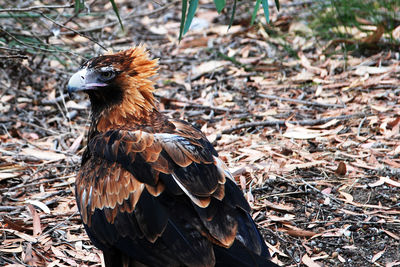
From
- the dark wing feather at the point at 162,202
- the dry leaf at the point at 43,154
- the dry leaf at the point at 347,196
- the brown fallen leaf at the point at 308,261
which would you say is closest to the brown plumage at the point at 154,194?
the dark wing feather at the point at 162,202

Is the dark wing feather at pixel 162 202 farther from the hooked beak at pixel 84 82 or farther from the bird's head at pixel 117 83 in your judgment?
the hooked beak at pixel 84 82

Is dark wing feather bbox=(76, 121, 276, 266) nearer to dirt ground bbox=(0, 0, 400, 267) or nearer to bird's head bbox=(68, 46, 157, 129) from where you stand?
bird's head bbox=(68, 46, 157, 129)

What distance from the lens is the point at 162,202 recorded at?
3594mm

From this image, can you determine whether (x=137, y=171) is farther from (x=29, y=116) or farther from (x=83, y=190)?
(x=29, y=116)

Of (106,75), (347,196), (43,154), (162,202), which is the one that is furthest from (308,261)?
(43,154)

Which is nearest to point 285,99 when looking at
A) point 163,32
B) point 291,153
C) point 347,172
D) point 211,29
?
point 291,153

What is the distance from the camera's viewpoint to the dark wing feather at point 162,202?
3500 millimetres

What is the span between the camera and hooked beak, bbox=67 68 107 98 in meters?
4.28

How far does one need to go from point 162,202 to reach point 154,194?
0.26 feet

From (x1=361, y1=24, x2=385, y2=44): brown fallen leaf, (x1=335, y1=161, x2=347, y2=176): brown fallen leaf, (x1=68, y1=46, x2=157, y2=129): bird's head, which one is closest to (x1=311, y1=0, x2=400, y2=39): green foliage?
(x1=361, y1=24, x2=385, y2=44): brown fallen leaf

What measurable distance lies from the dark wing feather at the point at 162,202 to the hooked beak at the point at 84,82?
456 mm

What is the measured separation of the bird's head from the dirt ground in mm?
1182

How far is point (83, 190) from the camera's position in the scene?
4.01 metres

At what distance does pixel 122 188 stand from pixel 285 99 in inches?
136
